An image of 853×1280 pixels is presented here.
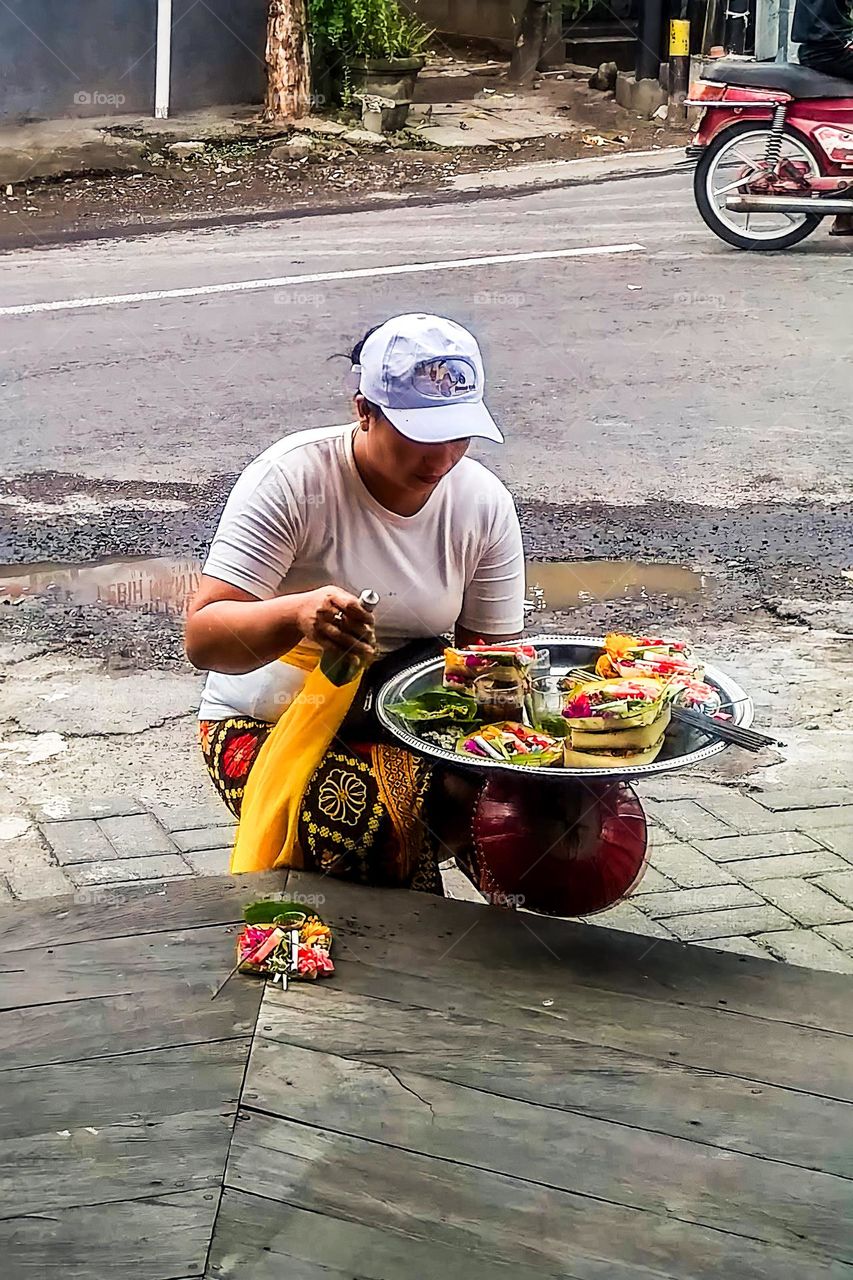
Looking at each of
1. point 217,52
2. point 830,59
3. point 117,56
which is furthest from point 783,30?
point 117,56

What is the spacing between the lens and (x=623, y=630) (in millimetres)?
5090

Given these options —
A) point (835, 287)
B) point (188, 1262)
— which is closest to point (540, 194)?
point (835, 287)

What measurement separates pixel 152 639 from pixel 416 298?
14.2ft

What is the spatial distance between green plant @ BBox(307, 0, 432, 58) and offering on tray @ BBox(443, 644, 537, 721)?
13.0m

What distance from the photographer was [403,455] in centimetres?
271

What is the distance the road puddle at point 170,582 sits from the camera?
5.32 meters

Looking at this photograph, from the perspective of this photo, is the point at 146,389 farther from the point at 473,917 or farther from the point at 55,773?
the point at 473,917

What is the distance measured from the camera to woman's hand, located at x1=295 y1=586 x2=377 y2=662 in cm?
240

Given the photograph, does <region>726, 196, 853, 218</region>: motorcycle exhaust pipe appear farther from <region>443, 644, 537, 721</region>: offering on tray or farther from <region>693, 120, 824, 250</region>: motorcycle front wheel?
<region>443, 644, 537, 721</region>: offering on tray

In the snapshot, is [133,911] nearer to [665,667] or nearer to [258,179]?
[665,667]

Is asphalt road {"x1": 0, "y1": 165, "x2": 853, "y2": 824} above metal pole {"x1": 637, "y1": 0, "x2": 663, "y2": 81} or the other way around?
the other way around

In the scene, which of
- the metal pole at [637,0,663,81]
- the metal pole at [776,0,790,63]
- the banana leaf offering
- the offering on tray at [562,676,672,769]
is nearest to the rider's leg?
the metal pole at [776,0,790,63]

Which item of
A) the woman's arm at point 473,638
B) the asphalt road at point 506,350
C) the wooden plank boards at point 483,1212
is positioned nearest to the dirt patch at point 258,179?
the asphalt road at point 506,350

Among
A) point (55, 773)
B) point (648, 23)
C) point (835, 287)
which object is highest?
point (648, 23)
